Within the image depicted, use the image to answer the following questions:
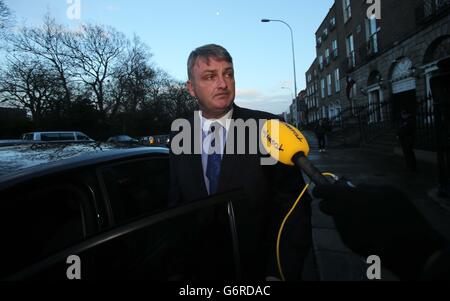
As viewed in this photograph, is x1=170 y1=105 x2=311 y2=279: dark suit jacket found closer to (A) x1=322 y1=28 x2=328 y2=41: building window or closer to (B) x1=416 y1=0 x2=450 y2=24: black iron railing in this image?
(B) x1=416 y1=0 x2=450 y2=24: black iron railing

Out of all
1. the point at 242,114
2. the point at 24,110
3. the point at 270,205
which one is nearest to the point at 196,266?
the point at 270,205

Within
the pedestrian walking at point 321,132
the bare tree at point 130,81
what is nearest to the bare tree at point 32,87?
the bare tree at point 130,81

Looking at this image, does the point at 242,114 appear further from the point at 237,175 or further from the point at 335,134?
the point at 335,134

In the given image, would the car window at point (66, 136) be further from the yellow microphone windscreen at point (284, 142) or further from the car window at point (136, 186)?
the yellow microphone windscreen at point (284, 142)

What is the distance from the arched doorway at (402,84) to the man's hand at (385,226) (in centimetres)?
1588

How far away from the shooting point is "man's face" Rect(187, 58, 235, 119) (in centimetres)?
181

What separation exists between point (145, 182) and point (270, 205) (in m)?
Result: 0.98

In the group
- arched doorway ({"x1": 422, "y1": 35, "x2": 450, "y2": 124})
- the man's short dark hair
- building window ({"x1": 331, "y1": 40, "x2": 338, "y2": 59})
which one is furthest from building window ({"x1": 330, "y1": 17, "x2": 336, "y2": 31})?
the man's short dark hair

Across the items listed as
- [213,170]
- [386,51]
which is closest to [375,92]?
[386,51]

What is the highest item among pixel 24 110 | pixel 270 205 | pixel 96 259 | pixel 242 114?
pixel 24 110

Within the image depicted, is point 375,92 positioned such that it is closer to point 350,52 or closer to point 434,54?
point 350,52

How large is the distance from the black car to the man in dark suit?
11 centimetres

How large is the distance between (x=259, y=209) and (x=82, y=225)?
0.90m

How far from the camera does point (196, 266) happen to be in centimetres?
131
